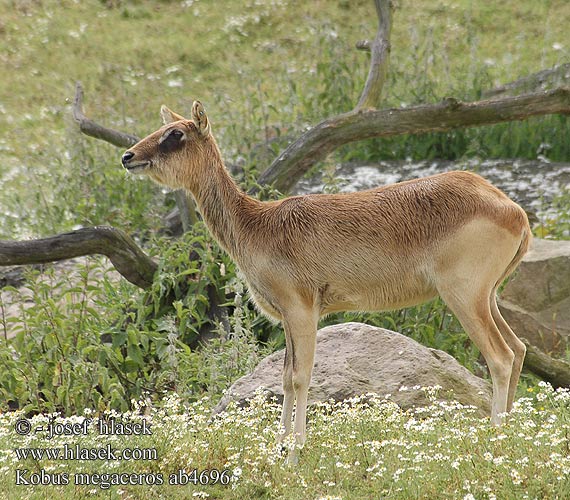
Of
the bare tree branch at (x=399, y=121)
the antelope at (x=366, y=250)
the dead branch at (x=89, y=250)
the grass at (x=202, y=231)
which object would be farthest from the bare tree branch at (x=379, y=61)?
the antelope at (x=366, y=250)

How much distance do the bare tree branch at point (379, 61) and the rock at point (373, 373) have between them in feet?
10.4

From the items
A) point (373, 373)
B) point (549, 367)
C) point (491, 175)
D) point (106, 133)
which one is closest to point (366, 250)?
point (373, 373)

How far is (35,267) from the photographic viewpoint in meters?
11.2

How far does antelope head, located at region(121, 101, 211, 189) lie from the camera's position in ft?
22.3

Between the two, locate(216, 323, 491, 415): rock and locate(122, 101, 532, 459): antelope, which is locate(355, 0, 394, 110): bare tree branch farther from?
locate(122, 101, 532, 459): antelope

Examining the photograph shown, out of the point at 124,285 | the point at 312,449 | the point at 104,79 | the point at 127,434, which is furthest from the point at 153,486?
the point at 104,79

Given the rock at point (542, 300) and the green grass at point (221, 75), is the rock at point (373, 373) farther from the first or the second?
the green grass at point (221, 75)

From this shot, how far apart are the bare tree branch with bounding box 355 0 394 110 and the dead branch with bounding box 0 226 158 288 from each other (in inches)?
104

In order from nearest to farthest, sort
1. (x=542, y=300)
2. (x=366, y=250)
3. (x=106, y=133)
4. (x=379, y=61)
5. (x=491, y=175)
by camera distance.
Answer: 1. (x=366, y=250)
2. (x=542, y=300)
3. (x=106, y=133)
4. (x=379, y=61)
5. (x=491, y=175)

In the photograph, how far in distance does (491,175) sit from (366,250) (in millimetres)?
5953

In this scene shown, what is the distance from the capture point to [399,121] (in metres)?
9.82

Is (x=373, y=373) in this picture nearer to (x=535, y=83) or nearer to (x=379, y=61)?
(x=379, y=61)

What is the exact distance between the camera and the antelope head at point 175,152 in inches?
268

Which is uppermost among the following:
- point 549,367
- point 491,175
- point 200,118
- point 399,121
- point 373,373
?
point 200,118
